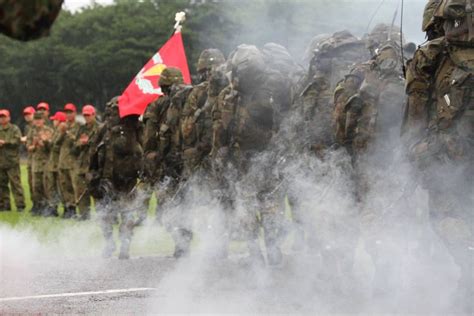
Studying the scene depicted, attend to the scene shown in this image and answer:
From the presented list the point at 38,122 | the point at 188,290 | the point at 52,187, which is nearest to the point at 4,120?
the point at 38,122

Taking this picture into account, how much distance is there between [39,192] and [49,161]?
2.23 ft

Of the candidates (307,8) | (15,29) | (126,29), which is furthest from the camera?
(126,29)

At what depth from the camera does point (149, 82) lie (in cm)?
1384

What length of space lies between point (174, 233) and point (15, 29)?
8042 mm

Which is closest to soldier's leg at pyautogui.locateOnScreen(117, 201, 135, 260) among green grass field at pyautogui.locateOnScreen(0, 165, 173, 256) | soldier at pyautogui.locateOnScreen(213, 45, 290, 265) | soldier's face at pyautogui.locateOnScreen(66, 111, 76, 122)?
green grass field at pyautogui.locateOnScreen(0, 165, 173, 256)

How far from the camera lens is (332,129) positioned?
9797 millimetres

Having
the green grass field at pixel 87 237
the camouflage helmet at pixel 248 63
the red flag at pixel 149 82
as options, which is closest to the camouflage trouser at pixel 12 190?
the green grass field at pixel 87 237

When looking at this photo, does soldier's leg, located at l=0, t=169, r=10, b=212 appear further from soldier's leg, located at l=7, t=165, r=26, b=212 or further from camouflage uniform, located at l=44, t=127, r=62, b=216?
camouflage uniform, located at l=44, t=127, r=62, b=216

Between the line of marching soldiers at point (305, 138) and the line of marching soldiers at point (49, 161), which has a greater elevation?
the line of marching soldiers at point (305, 138)

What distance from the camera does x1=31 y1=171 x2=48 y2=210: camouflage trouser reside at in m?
19.5

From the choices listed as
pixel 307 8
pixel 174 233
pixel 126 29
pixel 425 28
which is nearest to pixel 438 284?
pixel 425 28

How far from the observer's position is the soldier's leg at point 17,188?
1983 centimetres

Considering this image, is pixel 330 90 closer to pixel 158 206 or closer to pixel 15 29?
pixel 158 206

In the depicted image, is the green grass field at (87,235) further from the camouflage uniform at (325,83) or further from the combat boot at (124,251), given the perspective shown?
the camouflage uniform at (325,83)
